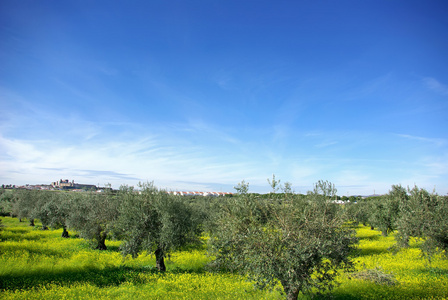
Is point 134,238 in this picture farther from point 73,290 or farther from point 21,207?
point 21,207

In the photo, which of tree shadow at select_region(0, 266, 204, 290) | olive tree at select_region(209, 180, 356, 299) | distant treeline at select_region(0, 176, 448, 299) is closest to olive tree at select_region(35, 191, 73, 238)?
distant treeline at select_region(0, 176, 448, 299)

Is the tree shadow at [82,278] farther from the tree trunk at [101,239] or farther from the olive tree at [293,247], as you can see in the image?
the olive tree at [293,247]

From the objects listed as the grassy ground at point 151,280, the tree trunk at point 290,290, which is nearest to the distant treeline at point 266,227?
the tree trunk at point 290,290

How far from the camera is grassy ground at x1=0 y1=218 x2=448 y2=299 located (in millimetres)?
17672

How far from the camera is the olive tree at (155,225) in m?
23.2

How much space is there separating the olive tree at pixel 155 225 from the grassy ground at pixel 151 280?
2435 millimetres

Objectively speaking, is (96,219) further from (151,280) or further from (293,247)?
(293,247)

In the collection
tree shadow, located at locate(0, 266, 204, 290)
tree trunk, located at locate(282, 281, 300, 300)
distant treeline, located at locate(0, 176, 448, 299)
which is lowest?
tree shadow, located at locate(0, 266, 204, 290)

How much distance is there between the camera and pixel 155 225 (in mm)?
24594

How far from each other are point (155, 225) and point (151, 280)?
5321mm

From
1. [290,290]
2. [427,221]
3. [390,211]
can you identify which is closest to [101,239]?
[290,290]

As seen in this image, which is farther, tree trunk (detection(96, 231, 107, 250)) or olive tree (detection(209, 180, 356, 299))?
tree trunk (detection(96, 231, 107, 250))

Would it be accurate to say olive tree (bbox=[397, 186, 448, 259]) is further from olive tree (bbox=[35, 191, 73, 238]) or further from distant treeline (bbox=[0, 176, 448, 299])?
olive tree (bbox=[35, 191, 73, 238])

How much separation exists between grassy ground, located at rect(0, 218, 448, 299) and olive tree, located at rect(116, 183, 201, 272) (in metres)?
2.44
